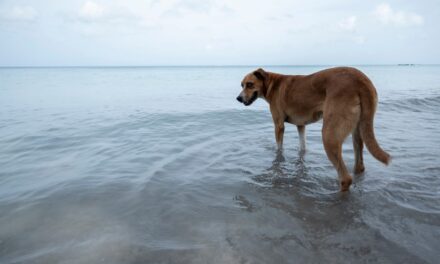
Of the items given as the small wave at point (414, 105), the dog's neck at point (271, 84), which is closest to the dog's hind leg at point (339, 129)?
the dog's neck at point (271, 84)

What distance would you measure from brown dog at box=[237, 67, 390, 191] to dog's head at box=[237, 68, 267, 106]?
69 centimetres

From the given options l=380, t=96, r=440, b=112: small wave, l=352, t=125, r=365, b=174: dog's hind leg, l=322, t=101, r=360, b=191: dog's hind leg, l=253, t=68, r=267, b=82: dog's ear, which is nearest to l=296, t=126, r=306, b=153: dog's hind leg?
l=253, t=68, r=267, b=82: dog's ear

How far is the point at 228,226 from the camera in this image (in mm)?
3730

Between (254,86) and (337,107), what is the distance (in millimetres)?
2799

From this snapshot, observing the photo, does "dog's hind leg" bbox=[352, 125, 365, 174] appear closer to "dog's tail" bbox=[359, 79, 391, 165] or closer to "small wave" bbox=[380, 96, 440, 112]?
"dog's tail" bbox=[359, 79, 391, 165]

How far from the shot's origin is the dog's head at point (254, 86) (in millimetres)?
6931

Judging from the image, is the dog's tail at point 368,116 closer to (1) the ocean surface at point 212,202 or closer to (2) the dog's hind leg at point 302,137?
(1) the ocean surface at point 212,202

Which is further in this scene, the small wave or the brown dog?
the small wave

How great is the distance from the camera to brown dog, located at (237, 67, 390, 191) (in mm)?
4320

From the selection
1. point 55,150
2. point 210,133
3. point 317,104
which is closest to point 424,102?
point 210,133

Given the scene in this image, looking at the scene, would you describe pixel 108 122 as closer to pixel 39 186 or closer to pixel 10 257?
pixel 39 186

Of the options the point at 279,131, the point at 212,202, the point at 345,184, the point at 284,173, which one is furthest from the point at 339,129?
the point at 279,131

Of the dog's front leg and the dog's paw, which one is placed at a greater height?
the dog's front leg

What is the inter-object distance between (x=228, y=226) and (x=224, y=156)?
321 cm
